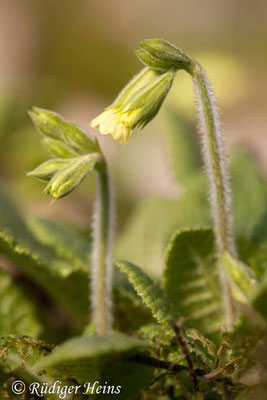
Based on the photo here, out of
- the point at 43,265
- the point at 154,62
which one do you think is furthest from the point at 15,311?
the point at 154,62

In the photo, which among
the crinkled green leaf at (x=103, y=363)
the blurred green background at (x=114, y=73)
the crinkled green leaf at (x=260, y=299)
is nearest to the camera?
the crinkled green leaf at (x=103, y=363)

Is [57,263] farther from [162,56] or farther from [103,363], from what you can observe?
[162,56]

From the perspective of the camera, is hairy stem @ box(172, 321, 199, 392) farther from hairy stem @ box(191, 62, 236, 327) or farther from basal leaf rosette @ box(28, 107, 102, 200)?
basal leaf rosette @ box(28, 107, 102, 200)

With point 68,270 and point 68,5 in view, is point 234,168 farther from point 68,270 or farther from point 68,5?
point 68,5

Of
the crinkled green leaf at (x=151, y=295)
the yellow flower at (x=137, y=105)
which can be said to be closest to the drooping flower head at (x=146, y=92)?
the yellow flower at (x=137, y=105)

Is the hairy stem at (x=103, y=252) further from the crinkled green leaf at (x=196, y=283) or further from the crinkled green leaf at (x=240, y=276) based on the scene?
the crinkled green leaf at (x=240, y=276)
